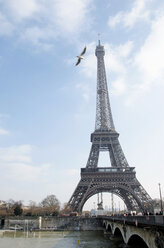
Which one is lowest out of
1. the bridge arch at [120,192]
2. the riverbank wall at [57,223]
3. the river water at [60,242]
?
the riverbank wall at [57,223]

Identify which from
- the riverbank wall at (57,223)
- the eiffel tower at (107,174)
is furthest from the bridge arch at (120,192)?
the riverbank wall at (57,223)

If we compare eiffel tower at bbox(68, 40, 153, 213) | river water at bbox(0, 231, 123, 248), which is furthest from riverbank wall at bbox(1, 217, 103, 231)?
river water at bbox(0, 231, 123, 248)

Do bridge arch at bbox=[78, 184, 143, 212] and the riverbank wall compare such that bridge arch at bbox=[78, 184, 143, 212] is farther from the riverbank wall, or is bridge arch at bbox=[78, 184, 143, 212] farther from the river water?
the river water

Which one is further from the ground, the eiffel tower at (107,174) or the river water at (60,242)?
the eiffel tower at (107,174)

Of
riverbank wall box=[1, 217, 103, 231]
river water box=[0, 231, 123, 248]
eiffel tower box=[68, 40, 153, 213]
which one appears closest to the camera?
river water box=[0, 231, 123, 248]

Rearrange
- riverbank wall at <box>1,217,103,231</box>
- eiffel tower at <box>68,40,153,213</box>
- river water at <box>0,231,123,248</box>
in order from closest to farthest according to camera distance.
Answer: river water at <box>0,231,123,248</box> → riverbank wall at <box>1,217,103,231</box> → eiffel tower at <box>68,40,153,213</box>

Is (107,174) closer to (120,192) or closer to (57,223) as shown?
(120,192)

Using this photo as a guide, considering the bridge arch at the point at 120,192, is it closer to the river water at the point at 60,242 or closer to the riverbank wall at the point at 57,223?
the riverbank wall at the point at 57,223

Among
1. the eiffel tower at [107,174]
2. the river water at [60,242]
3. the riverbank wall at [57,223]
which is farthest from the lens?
the eiffel tower at [107,174]
